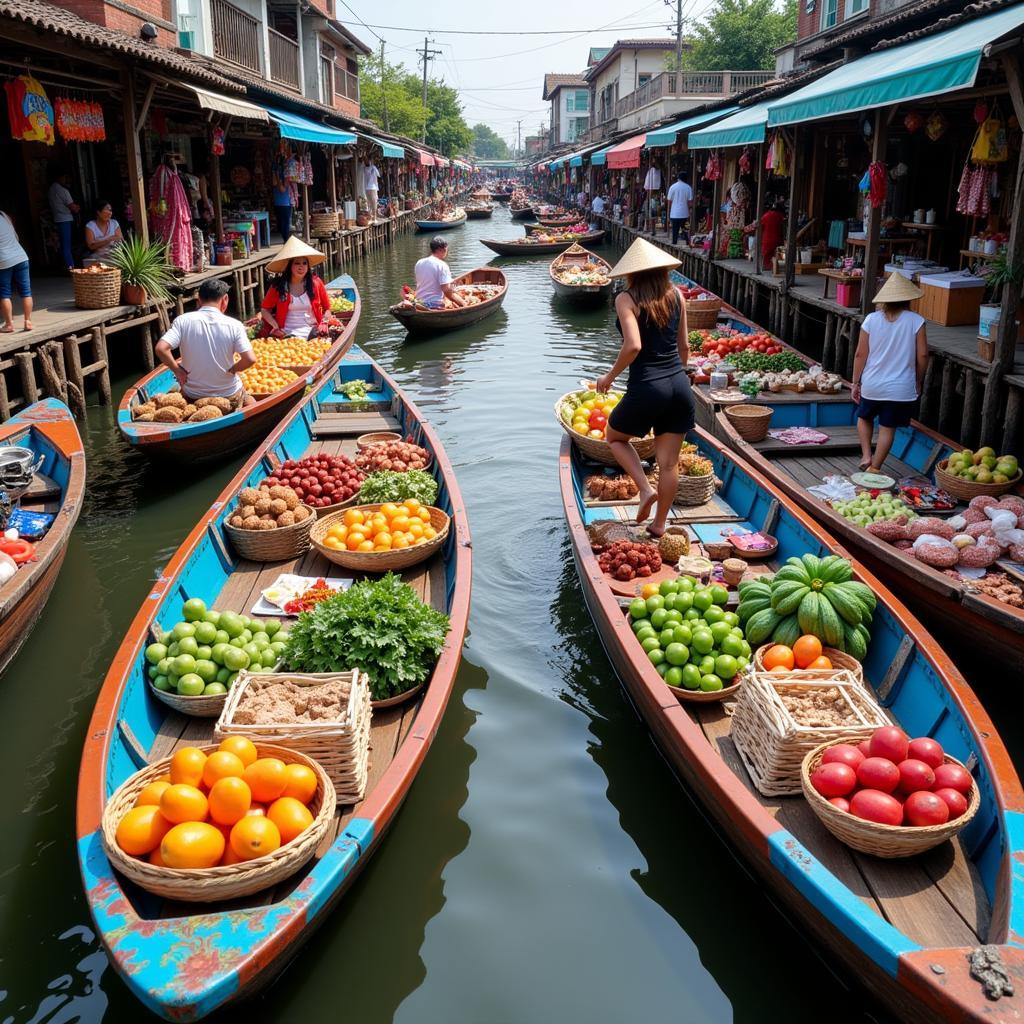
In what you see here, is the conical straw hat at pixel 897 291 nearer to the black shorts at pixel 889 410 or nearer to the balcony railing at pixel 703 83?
the black shorts at pixel 889 410

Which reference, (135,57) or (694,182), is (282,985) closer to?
(135,57)

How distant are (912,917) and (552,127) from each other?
83.1 metres

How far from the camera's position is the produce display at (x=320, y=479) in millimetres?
6270

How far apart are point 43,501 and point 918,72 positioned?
7393mm

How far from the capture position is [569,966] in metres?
3.61

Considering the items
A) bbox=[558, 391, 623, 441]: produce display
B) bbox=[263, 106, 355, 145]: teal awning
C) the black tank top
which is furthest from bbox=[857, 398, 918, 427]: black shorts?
bbox=[263, 106, 355, 145]: teal awning

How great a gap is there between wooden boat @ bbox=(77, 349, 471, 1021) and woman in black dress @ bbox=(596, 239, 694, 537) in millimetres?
1255

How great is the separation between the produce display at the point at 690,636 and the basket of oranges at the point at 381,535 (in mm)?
1371

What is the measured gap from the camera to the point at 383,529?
5.56 metres

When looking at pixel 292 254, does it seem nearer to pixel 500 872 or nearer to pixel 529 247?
pixel 500 872

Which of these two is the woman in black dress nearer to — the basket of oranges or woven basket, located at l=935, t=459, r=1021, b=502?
the basket of oranges

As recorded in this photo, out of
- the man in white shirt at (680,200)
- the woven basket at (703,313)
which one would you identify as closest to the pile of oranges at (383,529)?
the woven basket at (703,313)

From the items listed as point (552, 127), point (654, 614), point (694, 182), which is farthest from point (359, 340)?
point (552, 127)

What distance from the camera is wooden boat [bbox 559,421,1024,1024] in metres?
2.65
